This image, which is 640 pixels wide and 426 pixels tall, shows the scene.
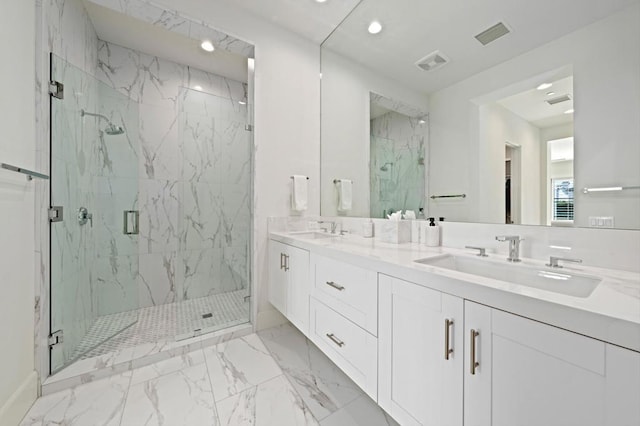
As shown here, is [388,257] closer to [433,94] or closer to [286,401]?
[286,401]

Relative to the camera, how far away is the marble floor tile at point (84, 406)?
119 cm

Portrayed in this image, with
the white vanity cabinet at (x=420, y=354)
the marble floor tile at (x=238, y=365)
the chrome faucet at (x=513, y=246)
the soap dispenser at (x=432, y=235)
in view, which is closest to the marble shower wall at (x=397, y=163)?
the soap dispenser at (x=432, y=235)

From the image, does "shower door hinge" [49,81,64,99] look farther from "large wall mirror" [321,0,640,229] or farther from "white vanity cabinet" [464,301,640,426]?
"white vanity cabinet" [464,301,640,426]

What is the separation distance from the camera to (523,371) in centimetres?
63

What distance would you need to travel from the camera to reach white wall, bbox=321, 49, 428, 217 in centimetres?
203

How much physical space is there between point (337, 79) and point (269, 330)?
7.41ft

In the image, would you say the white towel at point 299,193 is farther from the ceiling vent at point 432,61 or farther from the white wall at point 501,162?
the white wall at point 501,162

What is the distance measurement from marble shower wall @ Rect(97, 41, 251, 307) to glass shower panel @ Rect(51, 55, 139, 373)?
0.54ft

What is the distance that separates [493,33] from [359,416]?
1.94 m

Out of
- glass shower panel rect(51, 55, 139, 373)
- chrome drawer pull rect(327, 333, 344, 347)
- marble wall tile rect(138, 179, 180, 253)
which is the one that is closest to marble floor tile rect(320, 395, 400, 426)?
chrome drawer pull rect(327, 333, 344, 347)

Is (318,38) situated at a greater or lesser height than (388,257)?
greater

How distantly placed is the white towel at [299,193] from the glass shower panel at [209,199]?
0.62 m

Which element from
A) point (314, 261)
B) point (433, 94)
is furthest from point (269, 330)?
point (433, 94)

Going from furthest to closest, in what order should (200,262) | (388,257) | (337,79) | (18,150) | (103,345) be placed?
1. (200,262)
2. (337,79)
3. (103,345)
4. (18,150)
5. (388,257)
